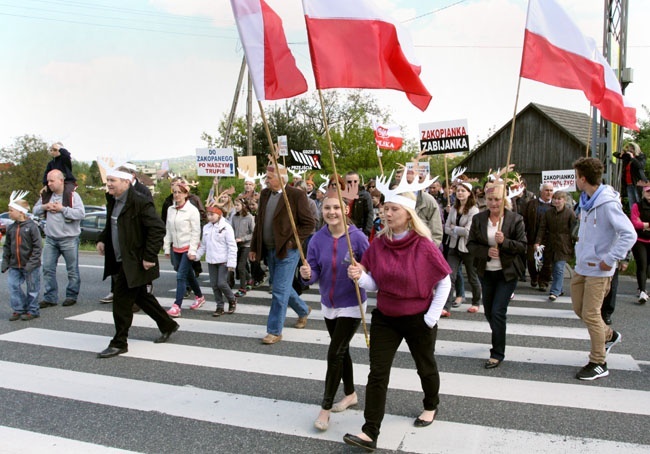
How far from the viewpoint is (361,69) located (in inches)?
169

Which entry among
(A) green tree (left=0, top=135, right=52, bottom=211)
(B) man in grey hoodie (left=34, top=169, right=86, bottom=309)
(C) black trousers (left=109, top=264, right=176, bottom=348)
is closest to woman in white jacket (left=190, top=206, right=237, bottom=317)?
(C) black trousers (left=109, top=264, right=176, bottom=348)

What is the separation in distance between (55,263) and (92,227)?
13752 mm

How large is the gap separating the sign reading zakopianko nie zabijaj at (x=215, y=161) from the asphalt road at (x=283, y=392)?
268 inches

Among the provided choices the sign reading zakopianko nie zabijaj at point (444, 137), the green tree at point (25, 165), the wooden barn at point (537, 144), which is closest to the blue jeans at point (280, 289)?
the sign reading zakopianko nie zabijaj at point (444, 137)

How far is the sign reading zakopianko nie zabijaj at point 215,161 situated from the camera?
13469 mm

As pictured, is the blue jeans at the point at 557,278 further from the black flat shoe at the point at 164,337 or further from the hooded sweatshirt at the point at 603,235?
the black flat shoe at the point at 164,337

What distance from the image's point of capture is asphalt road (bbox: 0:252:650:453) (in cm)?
378

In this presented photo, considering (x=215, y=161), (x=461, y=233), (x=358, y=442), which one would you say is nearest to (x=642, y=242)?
(x=461, y=233)

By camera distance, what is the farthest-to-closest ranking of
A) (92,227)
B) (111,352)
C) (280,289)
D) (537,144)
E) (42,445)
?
(537,144) → (92,227) → (280,289) → (111,352) → (42,445)

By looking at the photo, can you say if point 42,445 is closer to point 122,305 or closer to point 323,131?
point 122,305

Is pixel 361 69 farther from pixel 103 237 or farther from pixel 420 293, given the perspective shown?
pixel 103 237

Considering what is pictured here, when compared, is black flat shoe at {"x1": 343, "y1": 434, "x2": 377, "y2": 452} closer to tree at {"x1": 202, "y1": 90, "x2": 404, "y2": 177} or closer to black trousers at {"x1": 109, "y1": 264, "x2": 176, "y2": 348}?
black trousers at {"x1": 109, "y1": 264, "x2": 176, "y2": 348}

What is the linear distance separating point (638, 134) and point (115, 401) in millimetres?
23135

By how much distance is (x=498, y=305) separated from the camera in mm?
5273
